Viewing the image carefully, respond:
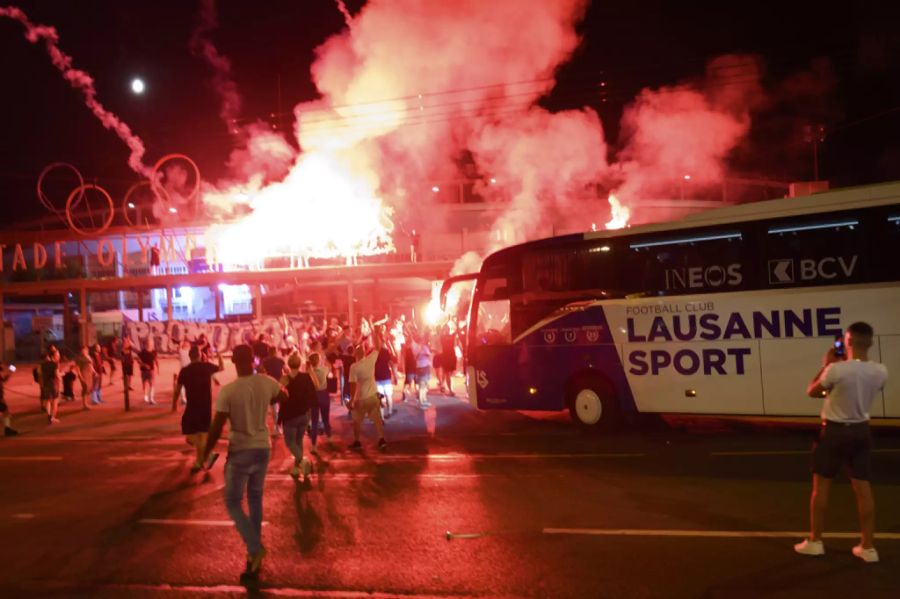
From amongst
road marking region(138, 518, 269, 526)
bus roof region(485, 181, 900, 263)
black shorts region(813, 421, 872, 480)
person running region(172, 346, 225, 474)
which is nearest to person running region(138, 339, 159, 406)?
person running region(172, 346, 225, 474)

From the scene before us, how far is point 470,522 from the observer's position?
234 inches

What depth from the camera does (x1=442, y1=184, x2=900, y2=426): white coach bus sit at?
29.2 feet

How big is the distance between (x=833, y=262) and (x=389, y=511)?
705 centimetres

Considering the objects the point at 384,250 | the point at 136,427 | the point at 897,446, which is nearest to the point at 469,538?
the point at 897,446

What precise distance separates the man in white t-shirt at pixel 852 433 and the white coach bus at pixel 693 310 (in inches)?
194

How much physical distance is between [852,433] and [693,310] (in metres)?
5.48

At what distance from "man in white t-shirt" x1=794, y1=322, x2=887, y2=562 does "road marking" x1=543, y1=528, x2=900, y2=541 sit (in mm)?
483

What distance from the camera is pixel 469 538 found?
5.49 metres

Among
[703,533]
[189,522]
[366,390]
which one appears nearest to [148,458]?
[366,390]

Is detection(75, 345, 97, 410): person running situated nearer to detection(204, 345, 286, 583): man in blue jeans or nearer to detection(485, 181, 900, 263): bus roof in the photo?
detection(485, 181, 900, 263): bus roof

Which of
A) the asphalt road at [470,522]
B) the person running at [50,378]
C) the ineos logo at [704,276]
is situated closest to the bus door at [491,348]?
the asphalt road at [470,522]

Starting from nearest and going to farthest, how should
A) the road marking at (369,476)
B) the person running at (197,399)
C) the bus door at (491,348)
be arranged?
the road marking at (369,476) → the person running at (197,399) → the bus door at (491,348)

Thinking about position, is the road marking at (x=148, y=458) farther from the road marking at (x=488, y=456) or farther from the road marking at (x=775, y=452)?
the road marking at (x=775, y=452)

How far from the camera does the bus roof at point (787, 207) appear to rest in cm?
881
